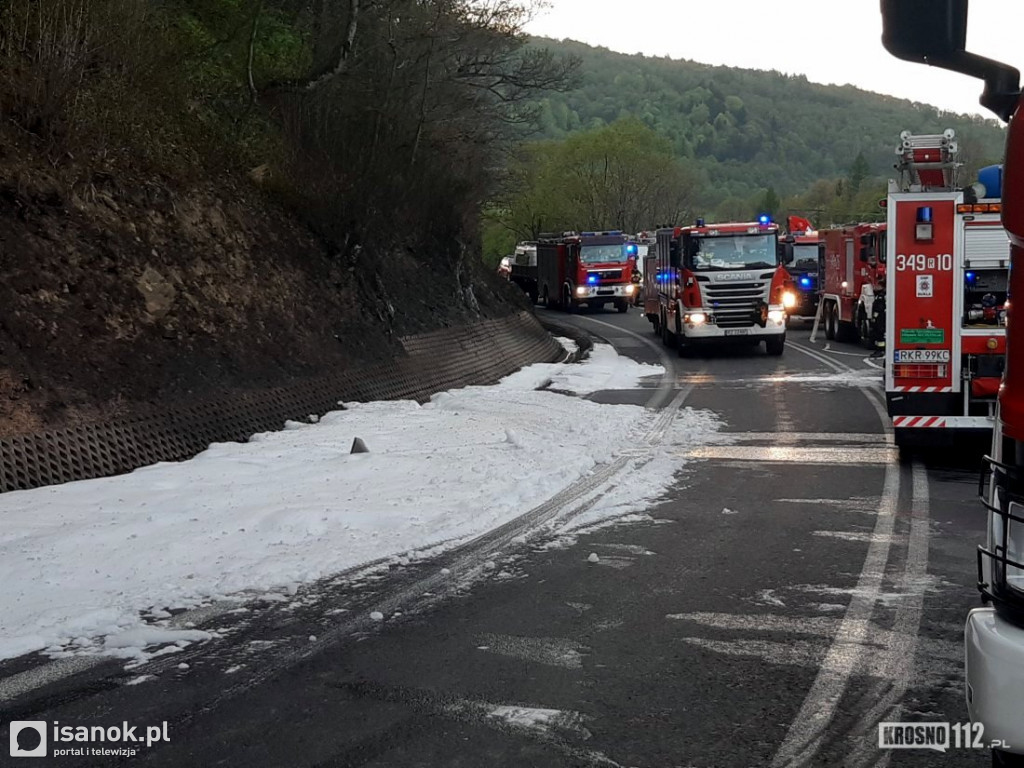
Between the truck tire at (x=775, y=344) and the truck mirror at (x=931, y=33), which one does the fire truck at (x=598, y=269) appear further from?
the truck mirror at (x=931, y=33)

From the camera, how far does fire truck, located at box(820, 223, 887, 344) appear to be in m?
27.3

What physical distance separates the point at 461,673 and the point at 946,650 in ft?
8.10

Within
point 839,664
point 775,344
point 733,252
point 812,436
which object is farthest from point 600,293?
point 839,664

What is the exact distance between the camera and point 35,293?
11.8 metres

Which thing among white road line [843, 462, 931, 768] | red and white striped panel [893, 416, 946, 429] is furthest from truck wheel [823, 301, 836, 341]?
white road line [843, 462, 931, 768]

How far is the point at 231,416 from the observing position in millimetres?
13086

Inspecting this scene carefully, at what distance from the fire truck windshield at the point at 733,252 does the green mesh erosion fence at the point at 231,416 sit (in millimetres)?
7161

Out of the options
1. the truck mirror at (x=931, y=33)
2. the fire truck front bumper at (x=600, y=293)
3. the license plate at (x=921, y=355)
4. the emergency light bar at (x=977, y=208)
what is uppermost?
the truck mirror at (x=931, y=33)

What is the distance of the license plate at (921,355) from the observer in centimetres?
1220

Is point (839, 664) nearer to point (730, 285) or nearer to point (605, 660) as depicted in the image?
point (605, 660)

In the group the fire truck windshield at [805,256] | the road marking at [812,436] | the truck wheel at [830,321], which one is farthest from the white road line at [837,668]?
the fire truck windshield at [805,256]

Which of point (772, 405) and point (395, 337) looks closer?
point (772, 405)

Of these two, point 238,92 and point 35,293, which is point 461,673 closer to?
point 35,293

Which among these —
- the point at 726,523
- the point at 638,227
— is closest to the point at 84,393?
the point at 726,523
